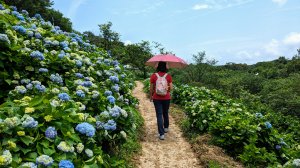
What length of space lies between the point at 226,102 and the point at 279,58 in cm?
4127

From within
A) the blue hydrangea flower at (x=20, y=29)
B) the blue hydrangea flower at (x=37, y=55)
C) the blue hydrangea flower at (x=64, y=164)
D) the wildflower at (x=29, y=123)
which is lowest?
the blue hydrangea flower at (x=64, y=164)

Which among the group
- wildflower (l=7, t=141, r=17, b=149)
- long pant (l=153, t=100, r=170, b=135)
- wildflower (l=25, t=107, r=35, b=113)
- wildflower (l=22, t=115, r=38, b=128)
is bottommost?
long pant (l=153, t=100, r=170, b=135)

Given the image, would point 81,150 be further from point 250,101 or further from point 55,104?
point 250,101

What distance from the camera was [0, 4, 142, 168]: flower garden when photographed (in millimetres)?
2785

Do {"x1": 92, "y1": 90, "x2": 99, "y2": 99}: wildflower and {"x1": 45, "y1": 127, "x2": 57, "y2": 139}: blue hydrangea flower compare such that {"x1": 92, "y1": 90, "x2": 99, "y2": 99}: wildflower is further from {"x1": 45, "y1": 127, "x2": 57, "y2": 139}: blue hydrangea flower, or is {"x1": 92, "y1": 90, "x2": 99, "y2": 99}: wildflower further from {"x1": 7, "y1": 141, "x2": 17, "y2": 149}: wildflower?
{"x1": 7, "y1": 141, "x2": 17, "y2": 149}: wildflower

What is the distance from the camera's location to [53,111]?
3.17 metres

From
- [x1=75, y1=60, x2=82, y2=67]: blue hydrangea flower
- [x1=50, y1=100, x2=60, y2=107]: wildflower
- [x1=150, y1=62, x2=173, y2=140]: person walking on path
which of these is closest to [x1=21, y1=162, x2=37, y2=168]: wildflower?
[x1=50, y1=100, x2=60, y2=107]: wildflower

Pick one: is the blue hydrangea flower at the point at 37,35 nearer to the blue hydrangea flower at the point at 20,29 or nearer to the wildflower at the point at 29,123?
the blue hydrangea flower at the point at 20,29

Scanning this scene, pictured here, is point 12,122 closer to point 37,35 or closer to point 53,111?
point 53,111

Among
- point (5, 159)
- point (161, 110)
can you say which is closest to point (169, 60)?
point (161, 110)

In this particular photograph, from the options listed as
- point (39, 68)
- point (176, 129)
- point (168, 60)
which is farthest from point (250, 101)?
point (39, 68)

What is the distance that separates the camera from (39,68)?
Result: 5277 millimetres

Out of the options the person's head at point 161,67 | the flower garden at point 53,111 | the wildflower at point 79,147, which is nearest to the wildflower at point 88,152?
the flower garden at point 53,111

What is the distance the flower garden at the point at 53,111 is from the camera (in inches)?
110
